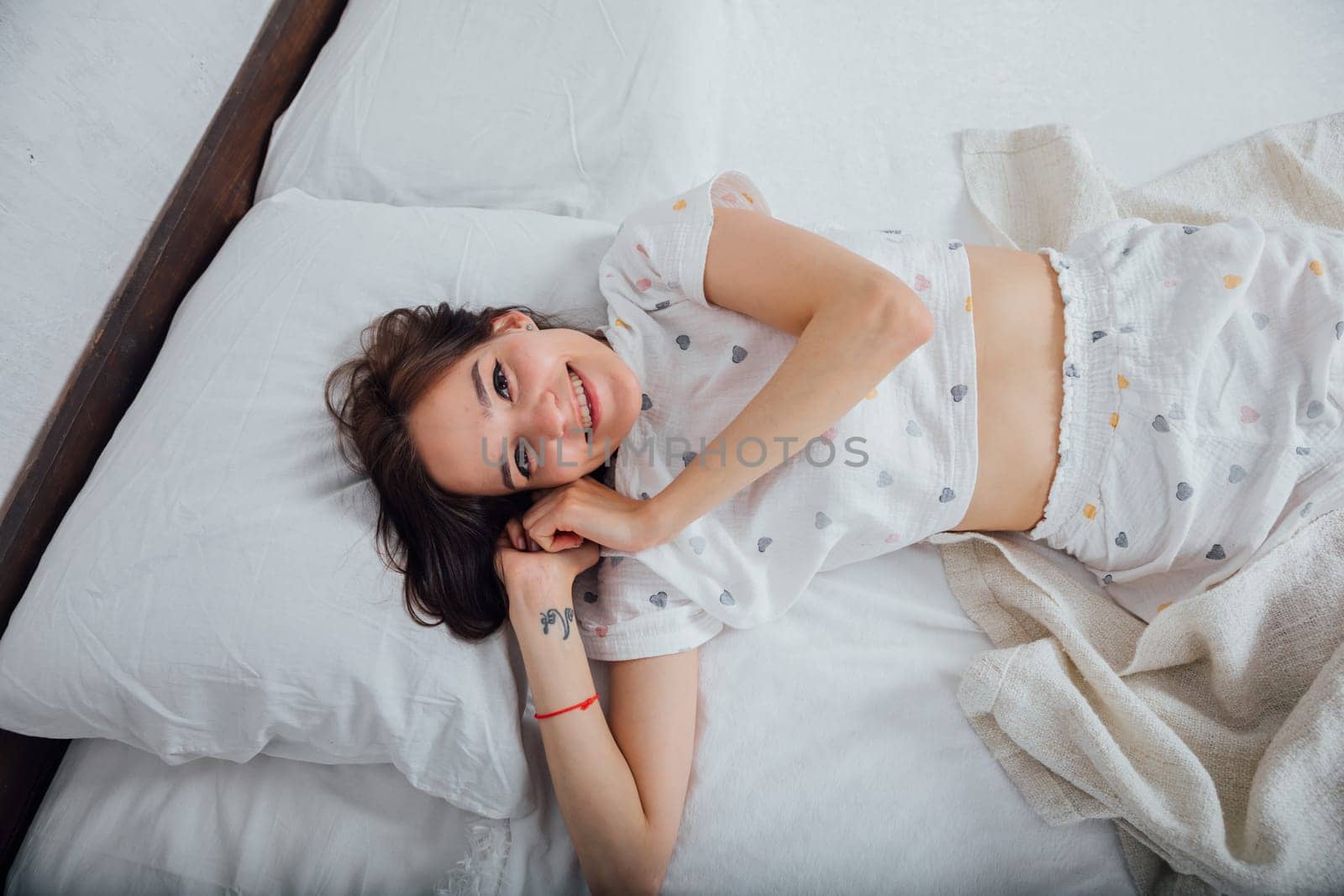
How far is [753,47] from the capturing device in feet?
5.12

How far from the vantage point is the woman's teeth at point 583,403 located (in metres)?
1.02

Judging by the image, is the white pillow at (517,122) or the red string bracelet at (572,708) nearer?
the red string bracelet at (572,708)

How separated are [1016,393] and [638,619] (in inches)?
24.0

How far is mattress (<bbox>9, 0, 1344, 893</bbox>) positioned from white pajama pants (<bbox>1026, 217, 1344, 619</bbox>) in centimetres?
27

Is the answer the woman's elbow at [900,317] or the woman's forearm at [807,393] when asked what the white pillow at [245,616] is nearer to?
the woman's forearm at [807,393]

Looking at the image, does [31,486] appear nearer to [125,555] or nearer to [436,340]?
[125,555]

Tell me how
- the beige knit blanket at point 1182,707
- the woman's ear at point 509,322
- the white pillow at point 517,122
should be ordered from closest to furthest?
the beige knit blanket at point 1182,707 → the woman's ear at point 509,322 → the white pillow at point 517,122

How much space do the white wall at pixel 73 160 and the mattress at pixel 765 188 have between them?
215mm

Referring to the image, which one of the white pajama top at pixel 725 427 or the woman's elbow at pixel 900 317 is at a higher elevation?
the woman's elbow at pixel 900 317

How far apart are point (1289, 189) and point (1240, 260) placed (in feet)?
1.41

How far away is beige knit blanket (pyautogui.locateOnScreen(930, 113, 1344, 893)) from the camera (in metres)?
0.86

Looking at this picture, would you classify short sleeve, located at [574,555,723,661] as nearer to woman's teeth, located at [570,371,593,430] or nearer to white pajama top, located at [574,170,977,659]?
white pajama top, located at [574,170,977,659]

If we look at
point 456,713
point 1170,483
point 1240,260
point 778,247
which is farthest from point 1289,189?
point 456,713

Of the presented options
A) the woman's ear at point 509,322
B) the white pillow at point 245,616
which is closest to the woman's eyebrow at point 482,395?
the woman's ear at point 509,322
